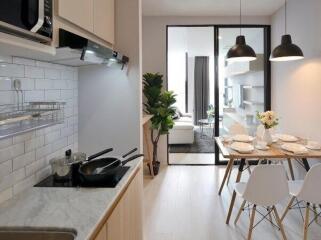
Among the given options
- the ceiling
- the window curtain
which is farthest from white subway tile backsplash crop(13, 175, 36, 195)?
the window curtain

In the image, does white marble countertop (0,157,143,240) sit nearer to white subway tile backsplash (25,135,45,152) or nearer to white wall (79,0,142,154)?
white subway tile backsplash (25,135,45,152)

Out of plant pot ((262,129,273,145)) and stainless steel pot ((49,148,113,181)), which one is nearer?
stainless steel pot ((49,148,113,181))

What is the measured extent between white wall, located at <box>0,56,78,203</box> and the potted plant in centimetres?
263

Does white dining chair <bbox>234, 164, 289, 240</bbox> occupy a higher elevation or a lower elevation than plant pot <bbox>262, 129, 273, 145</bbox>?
lower

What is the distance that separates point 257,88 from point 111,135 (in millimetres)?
3847

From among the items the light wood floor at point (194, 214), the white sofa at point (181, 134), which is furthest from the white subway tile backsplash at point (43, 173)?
the white sofa at point (181, 134)

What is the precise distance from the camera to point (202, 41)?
294 inches

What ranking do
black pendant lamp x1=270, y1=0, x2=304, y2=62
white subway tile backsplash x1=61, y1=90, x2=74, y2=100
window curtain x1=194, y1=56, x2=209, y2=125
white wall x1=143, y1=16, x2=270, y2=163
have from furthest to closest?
window curtain x1=194, y1=56, x2=209, y2=125, white wall x1=143, y1=16, x2=270, y2=163, black pendant lamp x1=270, y1=0, x2=304, y2=62, white subway tile backsplash x1=61, y1=90, x2=74, y2=100

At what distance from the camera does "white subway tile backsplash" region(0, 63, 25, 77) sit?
1421 mm

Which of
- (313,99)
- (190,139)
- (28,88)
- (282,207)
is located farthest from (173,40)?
(28,88)

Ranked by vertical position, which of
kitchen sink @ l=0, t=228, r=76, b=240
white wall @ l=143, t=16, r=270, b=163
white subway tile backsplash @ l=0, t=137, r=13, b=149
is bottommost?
kitchen sink @ l=0, t=228, r=76, b=240

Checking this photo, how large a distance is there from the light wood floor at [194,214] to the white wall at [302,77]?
109cm

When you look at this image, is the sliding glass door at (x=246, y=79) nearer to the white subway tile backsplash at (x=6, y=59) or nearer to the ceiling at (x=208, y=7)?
the ceiling at (x=208, y=7)

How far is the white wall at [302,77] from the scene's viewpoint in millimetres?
3537
